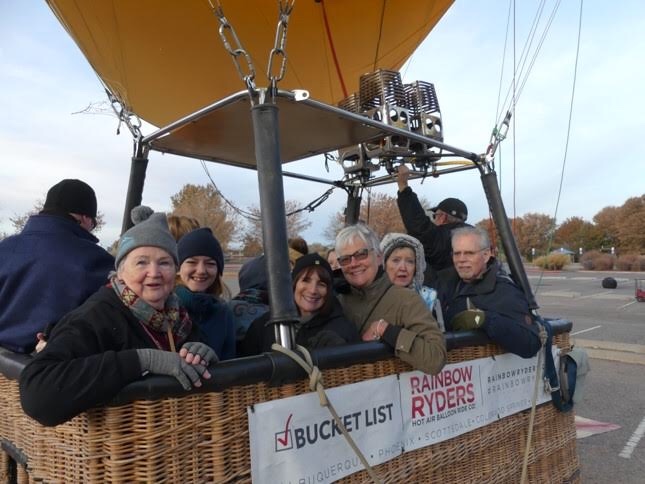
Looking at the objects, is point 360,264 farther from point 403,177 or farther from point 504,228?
point 403,177

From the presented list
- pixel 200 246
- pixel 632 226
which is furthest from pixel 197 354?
pixel 632 226

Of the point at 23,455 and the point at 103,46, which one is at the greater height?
the point at 103,46

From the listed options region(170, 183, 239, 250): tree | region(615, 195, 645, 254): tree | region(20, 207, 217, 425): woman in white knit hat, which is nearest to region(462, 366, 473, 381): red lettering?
region(20, 207, 217, 425): woman in white knit hat

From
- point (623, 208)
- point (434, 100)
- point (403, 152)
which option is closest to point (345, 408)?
point (403, 152)

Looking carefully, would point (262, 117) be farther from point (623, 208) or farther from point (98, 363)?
point (623, 208)

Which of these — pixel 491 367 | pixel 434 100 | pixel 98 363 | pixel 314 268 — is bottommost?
pixel 491 367

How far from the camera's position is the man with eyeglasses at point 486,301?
265 centimetres

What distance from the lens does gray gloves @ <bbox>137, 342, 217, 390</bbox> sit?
1438 millimetres

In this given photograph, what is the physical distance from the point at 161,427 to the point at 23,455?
0.64m

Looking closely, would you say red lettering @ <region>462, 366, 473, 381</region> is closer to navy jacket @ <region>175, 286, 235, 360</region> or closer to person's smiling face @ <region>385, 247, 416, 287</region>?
person's smiling face @ <region>385, 247, 416, 287</region>

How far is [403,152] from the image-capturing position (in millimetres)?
3359

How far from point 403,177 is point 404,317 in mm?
1529

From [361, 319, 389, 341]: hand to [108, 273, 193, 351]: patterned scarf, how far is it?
77 cm

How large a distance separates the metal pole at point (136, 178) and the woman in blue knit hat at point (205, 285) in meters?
0.59
